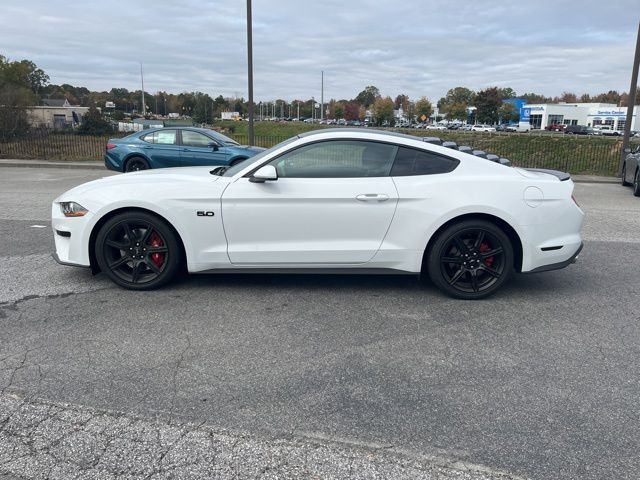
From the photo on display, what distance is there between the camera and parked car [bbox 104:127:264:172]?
12898mm

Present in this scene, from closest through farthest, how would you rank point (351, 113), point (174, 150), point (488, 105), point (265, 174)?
1. point (265, 174)
2. point (174, 150)
3. point (488, 105)
4. point (351, 113)

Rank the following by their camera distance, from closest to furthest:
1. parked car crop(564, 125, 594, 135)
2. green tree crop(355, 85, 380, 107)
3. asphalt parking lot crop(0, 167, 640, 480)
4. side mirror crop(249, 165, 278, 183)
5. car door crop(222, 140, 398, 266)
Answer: asphalt parking lot crop(0, 167, 640, 480) → side mirror crop(249, 165, 278, 183) → car door crop(222, 140, 398, 266) → parked car crop(564, 125, 594, 135) → green tree crop(355, 85, 380, 107)

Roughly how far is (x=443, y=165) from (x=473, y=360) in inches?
74.7

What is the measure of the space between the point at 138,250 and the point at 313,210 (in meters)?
1.64

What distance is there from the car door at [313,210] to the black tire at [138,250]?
1.86ft

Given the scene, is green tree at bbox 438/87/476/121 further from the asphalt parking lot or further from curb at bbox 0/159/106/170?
the asphalt parking lot

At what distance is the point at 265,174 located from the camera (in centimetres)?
450

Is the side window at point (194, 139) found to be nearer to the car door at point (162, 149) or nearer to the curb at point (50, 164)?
the car door at point (162, 149)

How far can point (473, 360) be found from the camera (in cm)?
365

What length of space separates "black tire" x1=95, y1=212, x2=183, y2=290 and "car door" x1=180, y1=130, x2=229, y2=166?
8293 millimetres

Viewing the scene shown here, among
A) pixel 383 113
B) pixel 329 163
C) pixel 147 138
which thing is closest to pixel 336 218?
pixel 329 163

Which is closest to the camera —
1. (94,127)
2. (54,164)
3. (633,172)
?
(633,172)

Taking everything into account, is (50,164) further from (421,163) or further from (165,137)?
(421,163)

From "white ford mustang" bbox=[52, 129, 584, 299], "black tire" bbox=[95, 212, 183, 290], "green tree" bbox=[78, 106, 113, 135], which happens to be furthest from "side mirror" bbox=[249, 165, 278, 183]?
"green tree" bbox=[78, 106, 113, 135]
